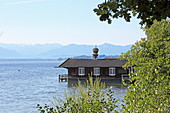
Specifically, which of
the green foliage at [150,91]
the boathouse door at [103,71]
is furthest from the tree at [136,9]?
the boathouse door at [103,71]

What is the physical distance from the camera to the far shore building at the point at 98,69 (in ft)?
157

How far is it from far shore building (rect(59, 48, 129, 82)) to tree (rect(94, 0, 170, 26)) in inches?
1734

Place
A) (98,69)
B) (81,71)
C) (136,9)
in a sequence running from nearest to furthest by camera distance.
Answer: (136,9) < (98,69) < (81,71)

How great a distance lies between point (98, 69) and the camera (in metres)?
48.3

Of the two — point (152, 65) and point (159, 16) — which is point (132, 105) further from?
point (159, 16)

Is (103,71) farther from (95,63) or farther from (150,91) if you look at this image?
(150,91)

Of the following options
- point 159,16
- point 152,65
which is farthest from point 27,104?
point 159,16

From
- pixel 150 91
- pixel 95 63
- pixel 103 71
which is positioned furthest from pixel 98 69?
pixel 150 91

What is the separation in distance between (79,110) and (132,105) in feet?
3.87

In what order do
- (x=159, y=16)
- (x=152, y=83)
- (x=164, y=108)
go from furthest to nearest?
(x=152, y=83) → (x=164, y=108) → (x=159, y=16)

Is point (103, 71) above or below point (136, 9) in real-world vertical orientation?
below

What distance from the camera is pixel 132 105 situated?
7.57 m

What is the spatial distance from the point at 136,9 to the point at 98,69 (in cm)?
4517

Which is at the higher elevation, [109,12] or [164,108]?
[109,12]
